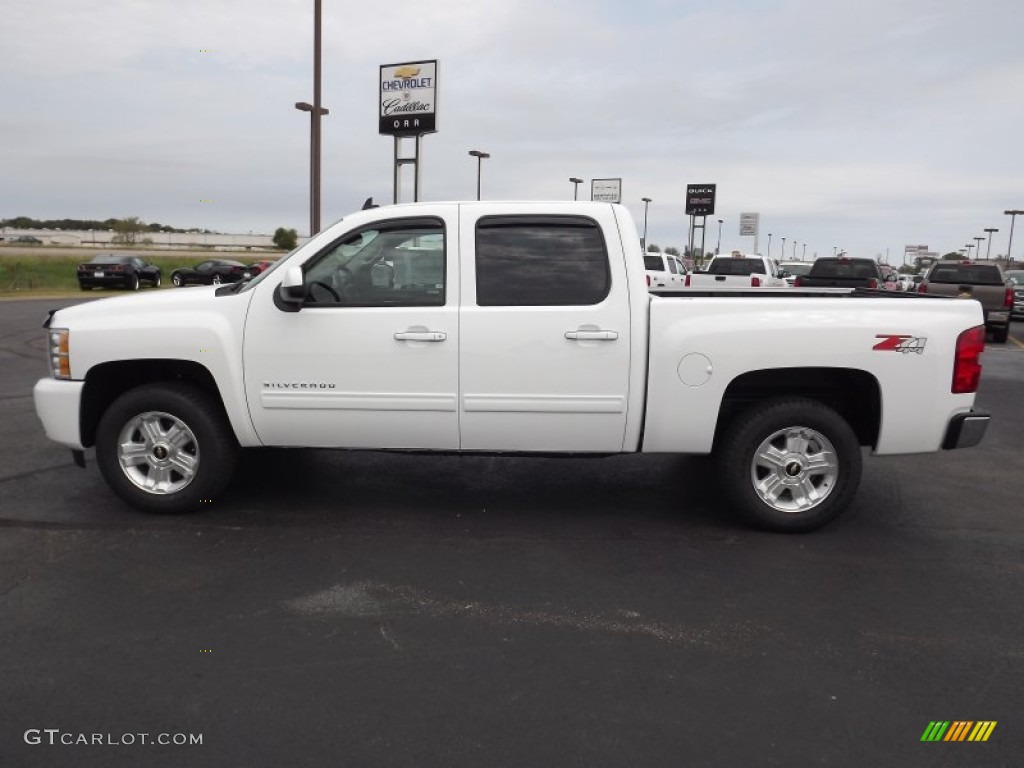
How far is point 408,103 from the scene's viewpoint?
25812 millimetres

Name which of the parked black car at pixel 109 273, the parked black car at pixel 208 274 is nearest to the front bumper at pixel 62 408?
the parked black car at pixel 109 273

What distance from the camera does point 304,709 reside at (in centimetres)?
309

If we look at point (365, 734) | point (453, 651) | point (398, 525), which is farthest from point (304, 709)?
point (398, 525)

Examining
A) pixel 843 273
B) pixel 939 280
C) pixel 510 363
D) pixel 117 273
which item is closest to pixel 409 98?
pixel 843 273

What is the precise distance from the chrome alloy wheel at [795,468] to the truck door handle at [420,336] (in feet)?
6.61

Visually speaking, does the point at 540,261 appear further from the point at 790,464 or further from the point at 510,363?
the point at 790,464

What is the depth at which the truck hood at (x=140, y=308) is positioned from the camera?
16.8 ft

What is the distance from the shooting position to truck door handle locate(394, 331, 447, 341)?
16.1 feet

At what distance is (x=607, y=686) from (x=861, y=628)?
135 centimetres

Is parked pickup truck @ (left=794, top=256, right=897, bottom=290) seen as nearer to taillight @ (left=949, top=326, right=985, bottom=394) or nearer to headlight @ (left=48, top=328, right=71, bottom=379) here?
taillight @ (left=949, top=326, right=985, bottom=394)

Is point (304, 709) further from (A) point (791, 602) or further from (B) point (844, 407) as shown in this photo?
(B) point (844, 407)

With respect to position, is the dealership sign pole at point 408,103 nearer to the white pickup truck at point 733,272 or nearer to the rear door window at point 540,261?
the white pickup truck at point 733,272

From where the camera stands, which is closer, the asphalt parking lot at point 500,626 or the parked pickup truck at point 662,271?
the asphalt parking lot at point 500,626

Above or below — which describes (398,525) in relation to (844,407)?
below
